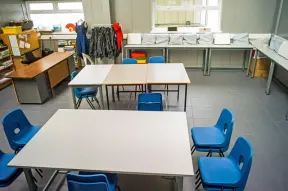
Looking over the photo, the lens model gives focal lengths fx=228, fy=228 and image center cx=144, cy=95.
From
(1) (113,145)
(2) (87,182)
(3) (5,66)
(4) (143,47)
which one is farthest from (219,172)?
(3) (5,66)

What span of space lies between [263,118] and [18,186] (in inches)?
155

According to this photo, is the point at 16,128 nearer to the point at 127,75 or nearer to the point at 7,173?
the point at 7,173

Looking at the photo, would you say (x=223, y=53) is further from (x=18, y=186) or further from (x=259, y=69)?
(x=18, y=186)

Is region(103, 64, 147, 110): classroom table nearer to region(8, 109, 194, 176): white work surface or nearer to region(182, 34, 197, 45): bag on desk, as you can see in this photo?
region(8, 109, 194, 176): white work surface

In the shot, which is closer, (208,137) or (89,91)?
(208,137)

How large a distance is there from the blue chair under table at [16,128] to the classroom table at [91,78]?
38.4 inches

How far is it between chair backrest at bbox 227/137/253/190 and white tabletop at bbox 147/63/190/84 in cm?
154

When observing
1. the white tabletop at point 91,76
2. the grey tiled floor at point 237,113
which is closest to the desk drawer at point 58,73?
the grey tiled floor at point 237,113

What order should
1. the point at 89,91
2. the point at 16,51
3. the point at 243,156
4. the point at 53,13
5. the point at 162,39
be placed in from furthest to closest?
1. the point at 53,13
2. the point at 162,39
3. the point at 16,51
4. the point at 89,91
5. the point at 243,156

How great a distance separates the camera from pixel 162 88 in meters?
5.41

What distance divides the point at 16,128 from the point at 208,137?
2359 mm

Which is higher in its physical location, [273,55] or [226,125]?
[273,55]

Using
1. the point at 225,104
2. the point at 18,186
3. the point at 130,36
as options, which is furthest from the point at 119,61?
the point at 18,186

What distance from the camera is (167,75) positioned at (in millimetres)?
3928
